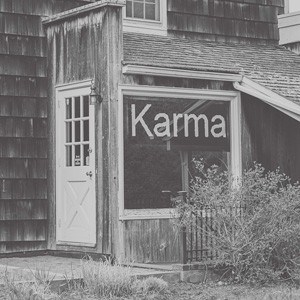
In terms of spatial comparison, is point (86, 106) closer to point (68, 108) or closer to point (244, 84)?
point (68, 108)

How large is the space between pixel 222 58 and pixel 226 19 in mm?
1561

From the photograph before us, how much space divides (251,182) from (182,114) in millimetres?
2028

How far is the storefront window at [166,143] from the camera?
12680mm

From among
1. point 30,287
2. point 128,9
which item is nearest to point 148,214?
point 30,287

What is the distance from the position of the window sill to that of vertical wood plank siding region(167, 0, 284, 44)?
3.77m

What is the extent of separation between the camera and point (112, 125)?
40.7ft

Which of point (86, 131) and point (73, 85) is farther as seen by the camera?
point (73, 85)

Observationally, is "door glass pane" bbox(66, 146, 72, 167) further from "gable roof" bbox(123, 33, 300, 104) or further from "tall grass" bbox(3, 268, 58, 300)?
"tall grass" bbox(3, 268, 58, 300)

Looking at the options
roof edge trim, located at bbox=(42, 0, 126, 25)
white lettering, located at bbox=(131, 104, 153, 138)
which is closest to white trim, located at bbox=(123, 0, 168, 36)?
roof edge trim, located at bbox=(42, 0, 126, 25)

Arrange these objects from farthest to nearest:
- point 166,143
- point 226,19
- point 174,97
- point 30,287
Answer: point 226,19 → point 174,97 → point 166,143 → point 30,287

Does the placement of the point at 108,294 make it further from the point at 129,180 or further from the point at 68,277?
the point at 129,180

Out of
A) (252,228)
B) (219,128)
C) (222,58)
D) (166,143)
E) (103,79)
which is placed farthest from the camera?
(222,58)

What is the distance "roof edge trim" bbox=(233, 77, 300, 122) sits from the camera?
43.6 ft

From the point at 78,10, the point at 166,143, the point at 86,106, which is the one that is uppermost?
the point at 78,10
